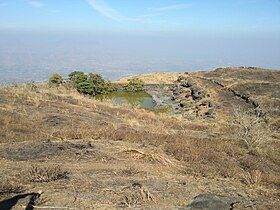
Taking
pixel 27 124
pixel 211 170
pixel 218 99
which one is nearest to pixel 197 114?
pixel 218 99

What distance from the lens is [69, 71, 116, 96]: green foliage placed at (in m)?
46.4

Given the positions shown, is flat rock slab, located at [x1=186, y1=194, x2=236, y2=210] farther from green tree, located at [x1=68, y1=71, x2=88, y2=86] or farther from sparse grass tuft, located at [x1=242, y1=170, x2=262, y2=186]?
green tree, located at [x1=68, y1=71, x2=88, y2=86]

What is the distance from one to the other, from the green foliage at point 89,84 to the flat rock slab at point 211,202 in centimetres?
3740

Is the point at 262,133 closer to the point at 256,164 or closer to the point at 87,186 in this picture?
the point at 256,164

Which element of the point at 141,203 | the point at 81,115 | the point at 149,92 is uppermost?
Result: the point at 141,203

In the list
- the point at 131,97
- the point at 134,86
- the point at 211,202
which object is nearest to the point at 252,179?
the point at 211,202

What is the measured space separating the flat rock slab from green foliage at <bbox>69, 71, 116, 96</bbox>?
37395 mm

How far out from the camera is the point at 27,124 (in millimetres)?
18328

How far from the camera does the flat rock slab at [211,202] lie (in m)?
9.26

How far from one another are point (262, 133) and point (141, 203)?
1188 cm

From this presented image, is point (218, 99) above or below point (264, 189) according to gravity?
below

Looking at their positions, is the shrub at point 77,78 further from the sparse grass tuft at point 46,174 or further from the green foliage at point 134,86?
the sparse grass tuft at point 46,174

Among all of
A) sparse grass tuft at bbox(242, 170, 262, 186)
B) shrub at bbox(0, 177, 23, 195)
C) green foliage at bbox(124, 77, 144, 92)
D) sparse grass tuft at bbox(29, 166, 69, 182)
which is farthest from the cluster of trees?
sparse grass tuft at bbox(242, 170, 262, 186)

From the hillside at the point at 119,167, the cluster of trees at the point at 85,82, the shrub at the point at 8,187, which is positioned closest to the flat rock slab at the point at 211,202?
the hillside at the point at 119,167
